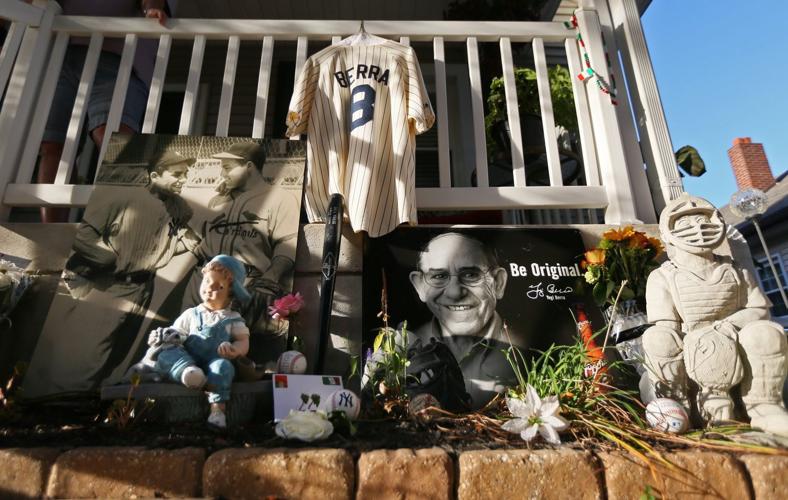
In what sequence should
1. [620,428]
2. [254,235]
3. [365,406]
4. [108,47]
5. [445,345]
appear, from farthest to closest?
[108,47] < [254,235] < [445,345] < [365,406] < [620,428]

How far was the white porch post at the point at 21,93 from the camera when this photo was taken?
229 centimetres

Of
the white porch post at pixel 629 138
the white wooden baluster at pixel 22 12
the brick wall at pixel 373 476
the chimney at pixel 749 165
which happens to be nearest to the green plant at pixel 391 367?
the brick wall at pixel 373 476

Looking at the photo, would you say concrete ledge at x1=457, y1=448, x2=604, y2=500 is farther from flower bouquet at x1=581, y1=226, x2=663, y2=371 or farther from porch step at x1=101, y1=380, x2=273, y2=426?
flower bouquet at x1=581, y1=226, x2=663, y2=371

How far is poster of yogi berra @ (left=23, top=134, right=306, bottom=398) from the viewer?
5.82 feet

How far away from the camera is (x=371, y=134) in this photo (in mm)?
2191

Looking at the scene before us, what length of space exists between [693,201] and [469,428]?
118 centimetres

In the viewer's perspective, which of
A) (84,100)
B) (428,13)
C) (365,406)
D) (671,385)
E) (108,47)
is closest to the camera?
(671,385)

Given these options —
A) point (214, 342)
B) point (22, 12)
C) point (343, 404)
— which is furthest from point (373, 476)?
point (22, 12)

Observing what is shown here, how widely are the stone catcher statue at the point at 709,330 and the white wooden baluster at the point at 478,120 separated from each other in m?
0.91

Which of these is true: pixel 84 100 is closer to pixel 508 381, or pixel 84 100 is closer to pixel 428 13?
pixel 508 381

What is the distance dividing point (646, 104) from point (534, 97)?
2.81 feet

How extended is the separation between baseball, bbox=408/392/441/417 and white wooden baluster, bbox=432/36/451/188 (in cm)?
116

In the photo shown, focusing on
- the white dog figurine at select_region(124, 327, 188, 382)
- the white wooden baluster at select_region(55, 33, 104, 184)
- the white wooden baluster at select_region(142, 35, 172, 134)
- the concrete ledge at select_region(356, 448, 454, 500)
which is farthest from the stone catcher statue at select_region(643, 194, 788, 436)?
the white wooden baluster at select_region(55, 33, 104, 184)

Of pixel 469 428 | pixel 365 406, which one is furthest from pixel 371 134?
pixel 469 428
